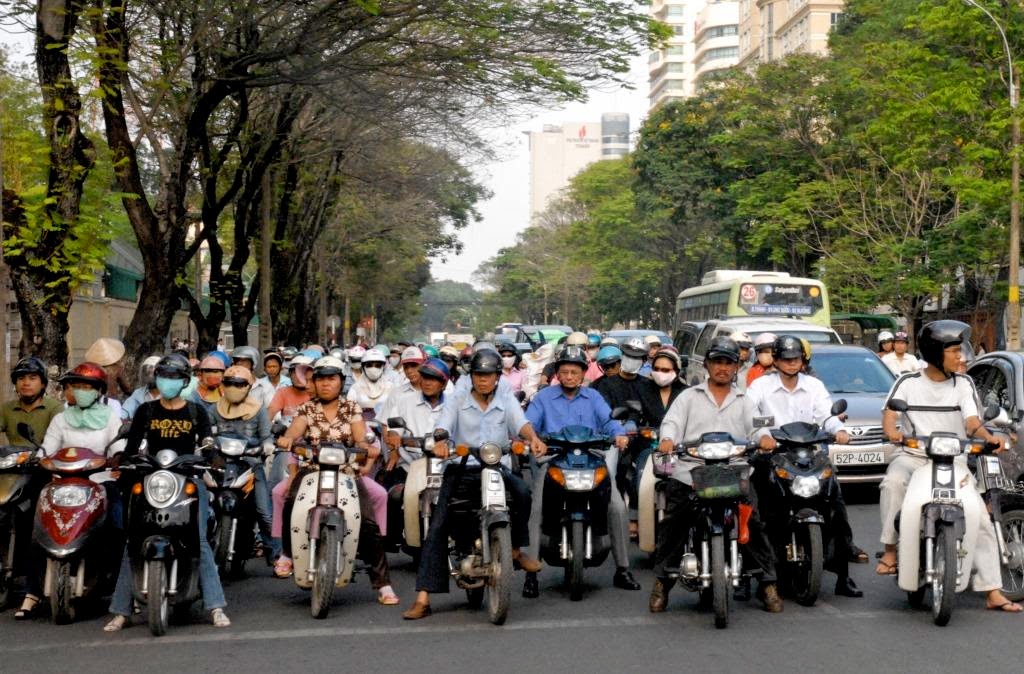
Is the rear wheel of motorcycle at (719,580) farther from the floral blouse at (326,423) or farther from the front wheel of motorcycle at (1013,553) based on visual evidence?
the floral blouse at (326,423)

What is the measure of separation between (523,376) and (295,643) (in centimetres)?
1059

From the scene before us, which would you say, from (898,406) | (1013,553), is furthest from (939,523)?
(1013,553)

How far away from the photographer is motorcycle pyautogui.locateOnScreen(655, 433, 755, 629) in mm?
7609

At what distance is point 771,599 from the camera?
8.20 metres

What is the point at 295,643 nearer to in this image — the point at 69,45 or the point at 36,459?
the point at 36,459

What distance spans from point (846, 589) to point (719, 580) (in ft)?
4.90

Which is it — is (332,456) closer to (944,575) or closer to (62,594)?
(62,594)

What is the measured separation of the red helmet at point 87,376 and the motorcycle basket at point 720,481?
3566mm

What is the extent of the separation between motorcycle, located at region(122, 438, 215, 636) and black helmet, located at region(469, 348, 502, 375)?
1.64 m

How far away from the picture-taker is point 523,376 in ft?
59.0

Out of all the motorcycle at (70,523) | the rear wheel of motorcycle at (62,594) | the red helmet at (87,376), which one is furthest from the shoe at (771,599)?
the red helmet at (87,376)

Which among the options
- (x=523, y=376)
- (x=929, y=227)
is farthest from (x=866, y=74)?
(x=523, y=376)

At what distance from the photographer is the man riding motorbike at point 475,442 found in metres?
8.20

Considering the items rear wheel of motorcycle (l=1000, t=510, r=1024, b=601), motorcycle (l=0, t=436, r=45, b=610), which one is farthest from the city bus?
motorcycle (l=0, t=436, r=45, b=610)
